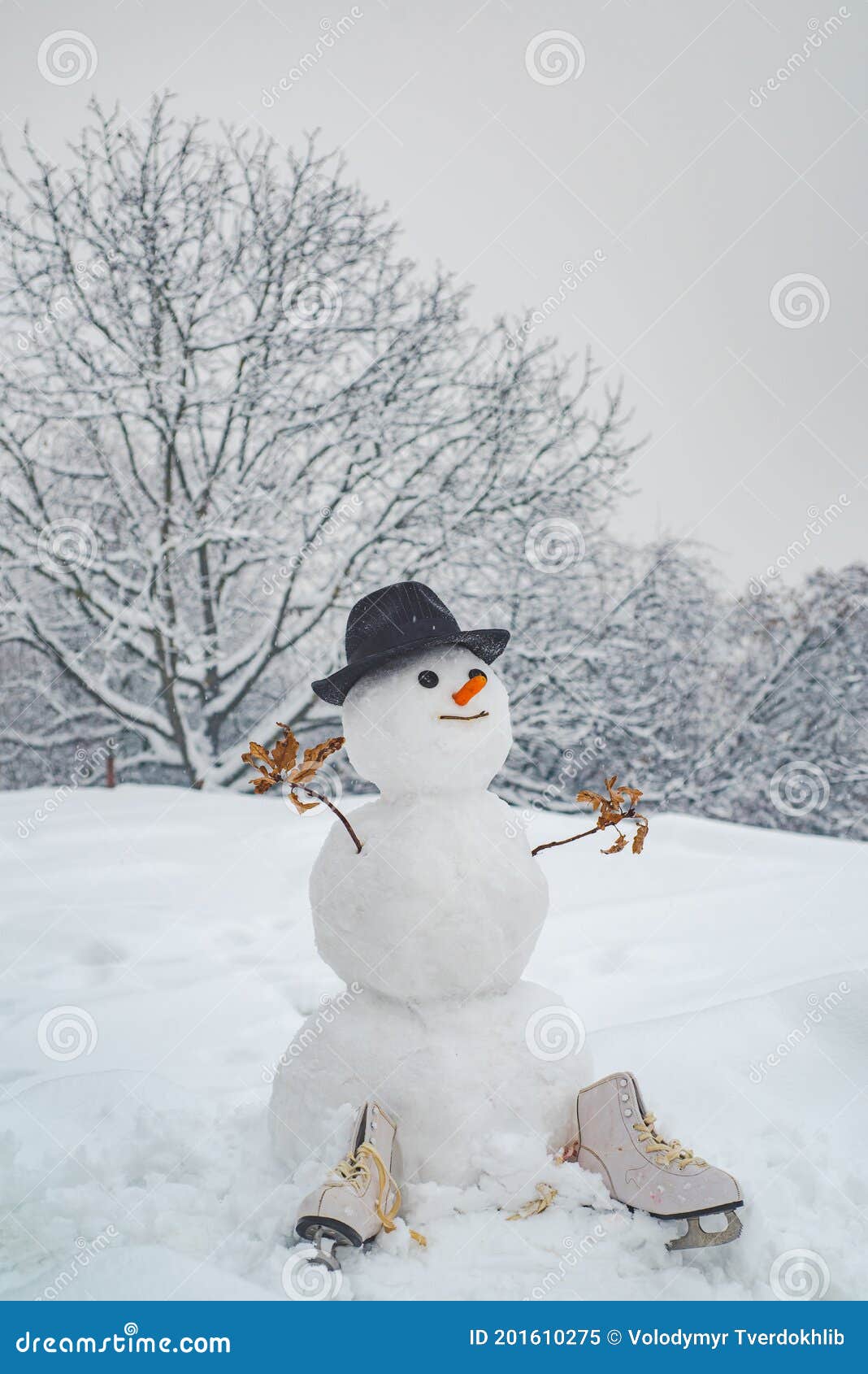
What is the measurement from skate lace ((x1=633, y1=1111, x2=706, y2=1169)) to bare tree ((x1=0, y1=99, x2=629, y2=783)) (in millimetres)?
5240

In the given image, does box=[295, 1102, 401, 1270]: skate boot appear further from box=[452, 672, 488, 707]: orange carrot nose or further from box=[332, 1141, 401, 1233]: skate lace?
box=[452, 672, 488, 707]: orange carrot nose

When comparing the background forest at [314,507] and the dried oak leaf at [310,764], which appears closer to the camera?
the dried oak leaf at [310,764]

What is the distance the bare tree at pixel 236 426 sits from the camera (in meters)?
6.35

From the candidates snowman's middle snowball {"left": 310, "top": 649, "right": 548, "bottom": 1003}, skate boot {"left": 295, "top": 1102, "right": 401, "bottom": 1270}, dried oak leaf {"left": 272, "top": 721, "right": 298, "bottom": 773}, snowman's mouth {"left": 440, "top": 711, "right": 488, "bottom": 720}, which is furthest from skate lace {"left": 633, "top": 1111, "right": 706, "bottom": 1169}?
dried oak leaf {"left": 272, "top": 721, "right": 298, "bottom": 773}

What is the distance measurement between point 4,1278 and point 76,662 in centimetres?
602

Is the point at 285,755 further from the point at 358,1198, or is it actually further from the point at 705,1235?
the point at 705,1235

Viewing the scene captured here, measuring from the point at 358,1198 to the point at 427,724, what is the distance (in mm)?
819

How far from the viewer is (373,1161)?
1461 millimetres

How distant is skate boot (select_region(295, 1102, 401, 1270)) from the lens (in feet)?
4.46

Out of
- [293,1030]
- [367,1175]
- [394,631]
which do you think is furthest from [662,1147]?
[293,1030]

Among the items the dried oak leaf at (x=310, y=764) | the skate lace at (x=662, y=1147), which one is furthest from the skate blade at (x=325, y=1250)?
the dried oak leaf at (x=310, y=764)

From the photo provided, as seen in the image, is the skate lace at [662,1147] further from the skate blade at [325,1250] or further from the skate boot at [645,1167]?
the skate blade at [325,1250]

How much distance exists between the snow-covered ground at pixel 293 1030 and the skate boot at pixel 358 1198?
0.05m
